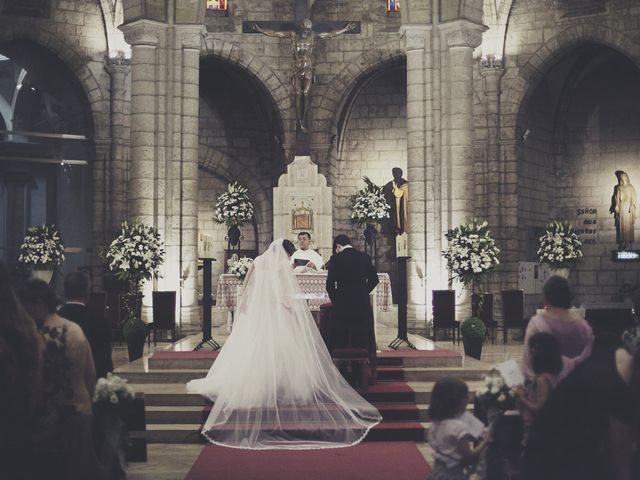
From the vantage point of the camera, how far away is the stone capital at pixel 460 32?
15602mm

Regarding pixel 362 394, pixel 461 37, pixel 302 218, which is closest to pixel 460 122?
pixel 461 37

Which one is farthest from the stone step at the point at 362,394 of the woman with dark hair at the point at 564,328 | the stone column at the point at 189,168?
the stone column at the point at 189,168

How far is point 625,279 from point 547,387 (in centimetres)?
1572

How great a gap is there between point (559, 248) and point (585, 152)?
613 centimetres

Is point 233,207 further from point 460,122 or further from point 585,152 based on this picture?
point 585,152

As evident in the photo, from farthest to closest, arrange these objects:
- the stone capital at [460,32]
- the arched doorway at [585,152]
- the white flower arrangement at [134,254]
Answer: the arched doorway at [585,152] → the stone capital at [460,32] → the white flower arrangement at [134,254]

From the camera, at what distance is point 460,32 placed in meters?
15.6

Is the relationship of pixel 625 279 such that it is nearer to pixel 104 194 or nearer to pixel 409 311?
pixel 409 311

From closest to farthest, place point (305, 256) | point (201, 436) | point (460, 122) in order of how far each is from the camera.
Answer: point (201, 436) → point (305, 256) → point (460, 122)

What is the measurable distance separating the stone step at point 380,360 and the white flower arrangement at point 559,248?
5087mm

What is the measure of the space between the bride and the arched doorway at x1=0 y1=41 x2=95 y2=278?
36.6 ft

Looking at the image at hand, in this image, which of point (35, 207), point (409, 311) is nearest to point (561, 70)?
point (409, 311)

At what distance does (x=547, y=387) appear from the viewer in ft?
18.0

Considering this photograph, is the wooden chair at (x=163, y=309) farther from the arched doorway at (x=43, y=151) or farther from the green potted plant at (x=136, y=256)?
the arched doorway at (x=43, y=151)
